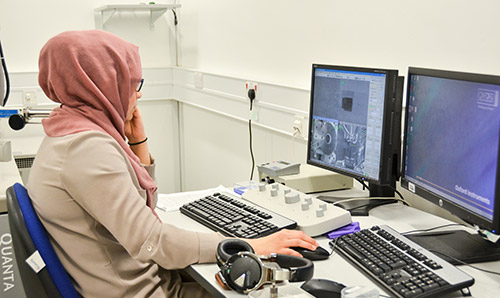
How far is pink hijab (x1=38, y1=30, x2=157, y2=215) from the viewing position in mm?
1254

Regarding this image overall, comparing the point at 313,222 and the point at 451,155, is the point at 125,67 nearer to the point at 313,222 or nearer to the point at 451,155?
the point at 313,222

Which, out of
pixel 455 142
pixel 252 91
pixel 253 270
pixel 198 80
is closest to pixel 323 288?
pixel 253 270

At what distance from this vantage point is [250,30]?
285 cm

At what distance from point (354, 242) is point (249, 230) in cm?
27

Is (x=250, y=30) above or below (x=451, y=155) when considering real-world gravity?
above

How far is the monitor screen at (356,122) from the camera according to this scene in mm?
1559

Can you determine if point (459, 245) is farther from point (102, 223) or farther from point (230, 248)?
point (102, 223)

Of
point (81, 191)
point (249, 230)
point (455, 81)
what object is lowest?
point (249, 230)

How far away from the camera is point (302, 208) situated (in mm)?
1518

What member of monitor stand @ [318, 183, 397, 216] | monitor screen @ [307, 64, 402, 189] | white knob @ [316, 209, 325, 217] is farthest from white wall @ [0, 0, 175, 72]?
white knob @ [316, 209, 325, 217]

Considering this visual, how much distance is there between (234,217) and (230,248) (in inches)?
11.8

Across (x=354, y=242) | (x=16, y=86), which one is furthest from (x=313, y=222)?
(x=16, y=86)

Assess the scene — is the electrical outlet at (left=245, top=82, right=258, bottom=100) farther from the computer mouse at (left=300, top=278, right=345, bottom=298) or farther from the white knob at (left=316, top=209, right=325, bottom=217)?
the computer mouse at (left=300, top=278, right=345, bottom=298)

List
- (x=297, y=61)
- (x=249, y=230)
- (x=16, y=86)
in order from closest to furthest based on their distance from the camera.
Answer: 1. (x=249, y=230)
2. (x=297, y=61)
3. (x=16, y=86)
